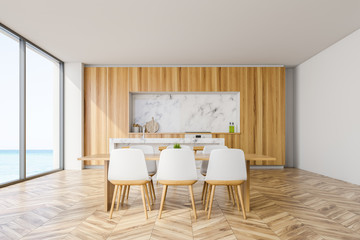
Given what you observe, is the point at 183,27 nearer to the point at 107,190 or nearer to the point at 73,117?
the point at 107,190

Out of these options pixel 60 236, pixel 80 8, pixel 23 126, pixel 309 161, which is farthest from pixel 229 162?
pixel 309 161

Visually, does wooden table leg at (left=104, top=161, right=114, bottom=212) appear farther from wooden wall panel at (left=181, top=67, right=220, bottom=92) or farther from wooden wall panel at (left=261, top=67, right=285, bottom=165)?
wooden wall panel at (left=261, top=67, right=285, bottom=165)

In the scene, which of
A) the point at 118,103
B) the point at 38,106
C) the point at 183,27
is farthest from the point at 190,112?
the point at 38,106

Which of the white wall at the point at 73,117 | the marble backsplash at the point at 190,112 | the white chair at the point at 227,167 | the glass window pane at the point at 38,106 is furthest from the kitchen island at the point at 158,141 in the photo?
the glass window pane at the point at 38,106

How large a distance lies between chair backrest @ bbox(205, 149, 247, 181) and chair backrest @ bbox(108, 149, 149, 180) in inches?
29.5

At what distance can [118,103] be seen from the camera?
6.97 m

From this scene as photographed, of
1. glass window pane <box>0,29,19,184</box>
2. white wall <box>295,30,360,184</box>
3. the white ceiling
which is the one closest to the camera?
the white ceiling

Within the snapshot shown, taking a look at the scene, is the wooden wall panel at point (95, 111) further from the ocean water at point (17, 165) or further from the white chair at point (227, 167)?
the white chair at point (227, 167)

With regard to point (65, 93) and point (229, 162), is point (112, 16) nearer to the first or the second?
point (229, 162)

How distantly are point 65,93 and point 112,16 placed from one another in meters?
→ 3.41

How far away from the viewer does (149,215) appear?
3.01 meters

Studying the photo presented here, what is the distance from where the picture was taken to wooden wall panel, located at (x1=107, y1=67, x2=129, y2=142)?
22.7ft

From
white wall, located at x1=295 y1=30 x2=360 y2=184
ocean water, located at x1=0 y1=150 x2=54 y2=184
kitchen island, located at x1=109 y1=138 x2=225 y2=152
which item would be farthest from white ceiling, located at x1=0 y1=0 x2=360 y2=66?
ocean water, located at x1=0 y1=150 x2=54 y2=184

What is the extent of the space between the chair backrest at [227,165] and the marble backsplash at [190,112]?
14.7 ft
